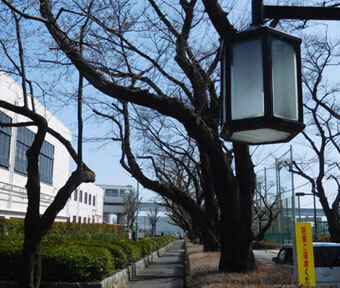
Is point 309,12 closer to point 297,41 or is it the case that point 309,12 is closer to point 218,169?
point 297,41

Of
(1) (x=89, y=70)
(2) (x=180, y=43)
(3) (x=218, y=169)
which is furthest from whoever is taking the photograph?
(2) (x=180, y=43)

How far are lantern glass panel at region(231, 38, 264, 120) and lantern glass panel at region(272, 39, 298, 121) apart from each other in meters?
0.09

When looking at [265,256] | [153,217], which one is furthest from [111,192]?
[265,256]

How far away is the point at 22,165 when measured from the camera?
34406mm

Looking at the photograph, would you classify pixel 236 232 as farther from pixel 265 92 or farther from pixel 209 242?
pixel 209 242

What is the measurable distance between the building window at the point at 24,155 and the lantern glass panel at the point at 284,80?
32.7 metres

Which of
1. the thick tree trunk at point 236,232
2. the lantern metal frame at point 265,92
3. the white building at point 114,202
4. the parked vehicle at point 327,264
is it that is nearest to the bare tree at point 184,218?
the parked vehicle at point 327,264

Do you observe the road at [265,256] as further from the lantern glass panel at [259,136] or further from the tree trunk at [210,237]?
the lantern glass panel at [259,136]

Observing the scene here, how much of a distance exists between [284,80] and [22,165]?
1356 inches

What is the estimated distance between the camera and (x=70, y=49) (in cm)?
750

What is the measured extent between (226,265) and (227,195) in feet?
4.90

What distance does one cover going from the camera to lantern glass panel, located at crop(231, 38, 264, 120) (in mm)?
2406

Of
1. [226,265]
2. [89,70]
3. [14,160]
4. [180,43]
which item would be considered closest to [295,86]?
[89,70]

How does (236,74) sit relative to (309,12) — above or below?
below
